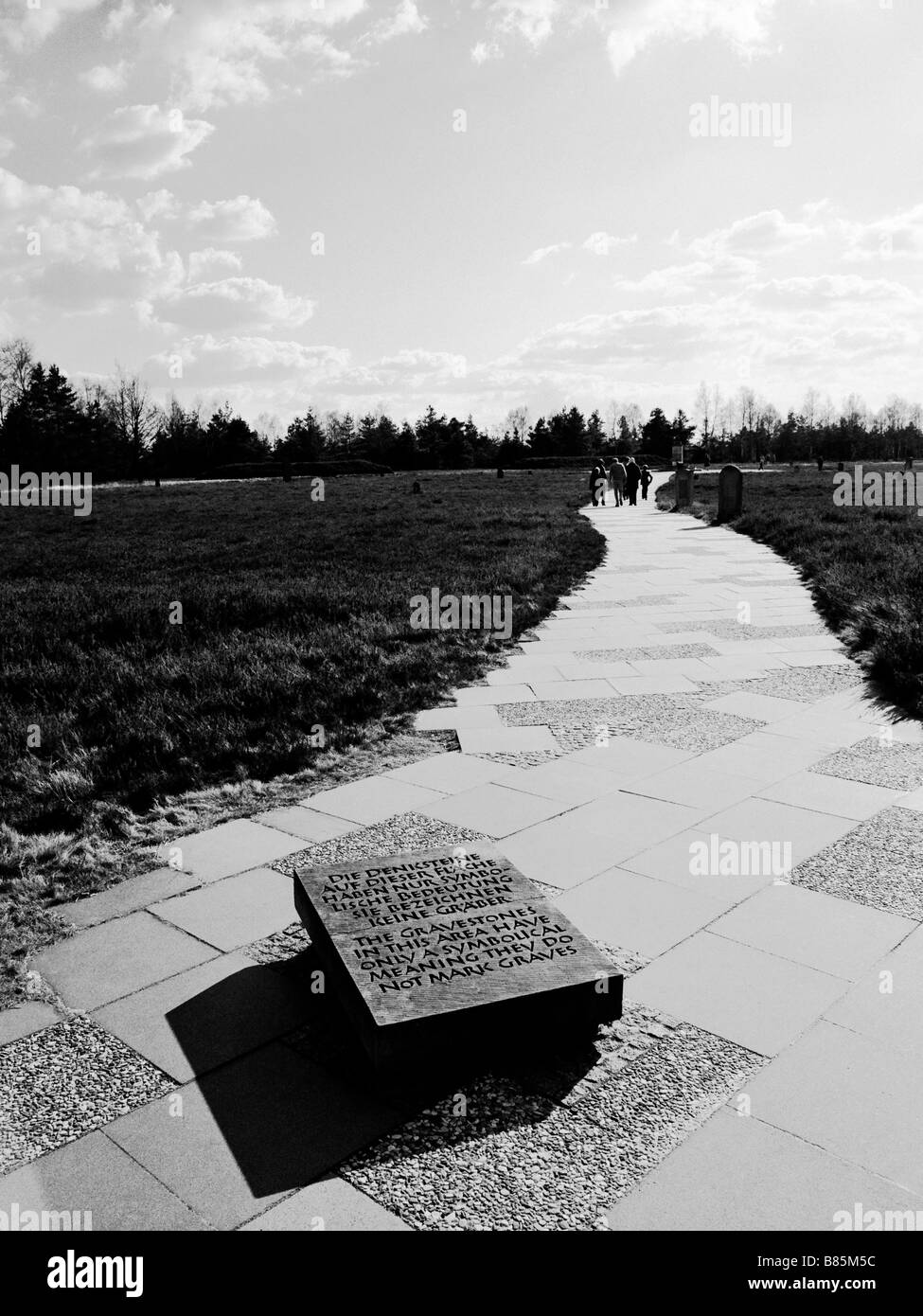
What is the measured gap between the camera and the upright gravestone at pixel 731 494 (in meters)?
23.5

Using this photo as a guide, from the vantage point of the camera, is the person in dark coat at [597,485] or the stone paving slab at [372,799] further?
the person in dark coat at [597,485]

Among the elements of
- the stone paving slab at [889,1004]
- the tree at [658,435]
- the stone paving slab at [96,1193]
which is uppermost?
the tree at [658,435]

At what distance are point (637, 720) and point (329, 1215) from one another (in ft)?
16.0

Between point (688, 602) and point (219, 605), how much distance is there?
18.1ft

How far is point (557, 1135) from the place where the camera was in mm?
2682

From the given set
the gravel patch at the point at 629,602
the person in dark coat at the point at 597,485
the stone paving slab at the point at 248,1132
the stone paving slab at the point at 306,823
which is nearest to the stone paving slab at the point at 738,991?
the stone paving slab at the point at 248,1132

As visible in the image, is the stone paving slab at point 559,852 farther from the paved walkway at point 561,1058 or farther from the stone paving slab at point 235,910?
the stone paving slab at point 235,910

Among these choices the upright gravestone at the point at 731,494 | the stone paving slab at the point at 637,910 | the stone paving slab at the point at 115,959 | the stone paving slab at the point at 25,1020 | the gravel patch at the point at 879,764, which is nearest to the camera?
the stone paving slab at the point at 25,1020

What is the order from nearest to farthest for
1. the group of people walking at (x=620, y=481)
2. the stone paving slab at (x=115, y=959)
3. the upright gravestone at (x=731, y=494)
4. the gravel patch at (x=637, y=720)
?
1. the stone paving slab at (x=115, y=959)
2. the gravel patch at (x=637, y=720)
3. the upright gravestone at (x=731, y=494)
4. the group of people walking at (x=620, y=481)

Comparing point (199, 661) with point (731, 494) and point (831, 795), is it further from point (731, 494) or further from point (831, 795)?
A: point (731, 494)

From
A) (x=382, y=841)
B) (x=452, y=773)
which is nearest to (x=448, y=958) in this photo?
(x=382, y=841)

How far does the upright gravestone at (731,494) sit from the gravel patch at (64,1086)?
2196 centimetres

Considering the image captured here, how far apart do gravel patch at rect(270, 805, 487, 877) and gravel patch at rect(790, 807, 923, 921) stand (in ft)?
4.98

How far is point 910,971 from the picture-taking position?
3475 millimetres
